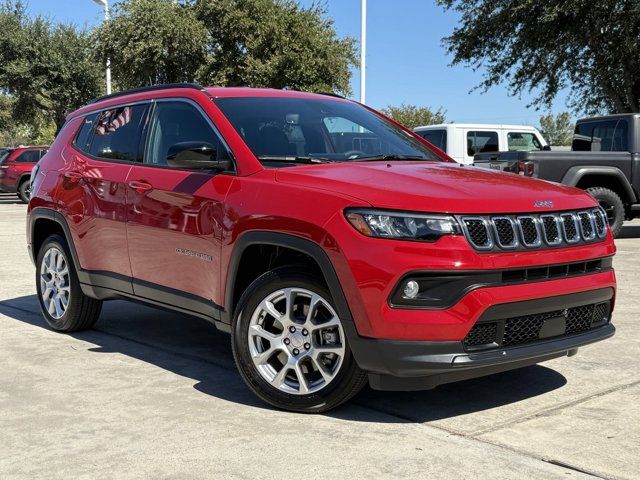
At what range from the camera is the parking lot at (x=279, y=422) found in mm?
3508

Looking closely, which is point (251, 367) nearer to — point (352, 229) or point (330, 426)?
point (330, 426)

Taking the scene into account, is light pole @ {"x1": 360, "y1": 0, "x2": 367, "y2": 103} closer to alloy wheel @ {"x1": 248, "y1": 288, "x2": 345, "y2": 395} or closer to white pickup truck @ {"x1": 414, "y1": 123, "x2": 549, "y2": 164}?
white pickup truck @ {"x1": 414, "y1": 123, "x2": 549, "y2": 164}

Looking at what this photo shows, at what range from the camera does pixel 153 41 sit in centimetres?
2761

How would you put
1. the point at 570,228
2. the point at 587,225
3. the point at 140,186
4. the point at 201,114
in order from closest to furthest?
the point at 570,228 < the point at 587,225 < the point at 201,114 < the point at 140,186

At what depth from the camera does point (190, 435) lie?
3.92 m

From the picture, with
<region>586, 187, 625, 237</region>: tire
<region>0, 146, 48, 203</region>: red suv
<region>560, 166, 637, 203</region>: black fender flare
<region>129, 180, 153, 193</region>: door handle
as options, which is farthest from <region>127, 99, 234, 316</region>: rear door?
<region>0, 146, 48, 203</region>: red suv

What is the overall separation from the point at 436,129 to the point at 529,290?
1423 cm

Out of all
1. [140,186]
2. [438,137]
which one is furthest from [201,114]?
[438,137]

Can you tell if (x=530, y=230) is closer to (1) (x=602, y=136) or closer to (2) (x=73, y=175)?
(2) (x=73, y=175)

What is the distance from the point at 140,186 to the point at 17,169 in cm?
2173

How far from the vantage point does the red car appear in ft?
12.3

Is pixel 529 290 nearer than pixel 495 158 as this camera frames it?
Yes

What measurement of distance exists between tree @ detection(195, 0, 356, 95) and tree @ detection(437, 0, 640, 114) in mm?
4612

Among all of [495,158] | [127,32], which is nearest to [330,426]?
[495,158]
